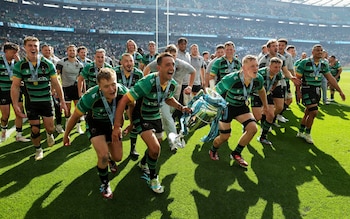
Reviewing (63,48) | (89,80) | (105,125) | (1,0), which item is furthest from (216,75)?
(1,0)

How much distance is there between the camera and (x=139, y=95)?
3.69 m

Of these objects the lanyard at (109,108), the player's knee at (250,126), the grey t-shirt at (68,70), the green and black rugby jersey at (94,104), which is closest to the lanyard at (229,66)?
the player's knee at (250,126)

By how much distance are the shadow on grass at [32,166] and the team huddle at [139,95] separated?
0.73 ft

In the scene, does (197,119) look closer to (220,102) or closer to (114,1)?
(220,102)

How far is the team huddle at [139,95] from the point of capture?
371 cm

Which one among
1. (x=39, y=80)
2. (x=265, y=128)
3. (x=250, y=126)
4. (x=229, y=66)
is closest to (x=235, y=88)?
(x=250, y=126)

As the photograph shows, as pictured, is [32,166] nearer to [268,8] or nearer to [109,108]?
[109,108]

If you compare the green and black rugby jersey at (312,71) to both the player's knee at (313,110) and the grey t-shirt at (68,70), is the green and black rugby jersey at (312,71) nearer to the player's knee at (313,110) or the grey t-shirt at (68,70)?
the player's knee at (313,110)

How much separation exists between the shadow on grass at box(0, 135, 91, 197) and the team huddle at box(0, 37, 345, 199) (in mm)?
222

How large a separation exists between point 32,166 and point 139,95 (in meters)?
2.83

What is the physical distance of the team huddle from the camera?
371 cm

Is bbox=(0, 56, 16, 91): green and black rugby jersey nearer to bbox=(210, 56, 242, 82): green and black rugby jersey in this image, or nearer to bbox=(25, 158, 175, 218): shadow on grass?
bbox=(25, 158, 175, 218): shadow on grass

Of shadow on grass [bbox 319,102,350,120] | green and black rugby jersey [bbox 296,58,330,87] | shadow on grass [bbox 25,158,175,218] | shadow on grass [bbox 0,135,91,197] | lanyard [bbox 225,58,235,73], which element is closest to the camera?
shadow on grass [bbox 25,158,175,218]

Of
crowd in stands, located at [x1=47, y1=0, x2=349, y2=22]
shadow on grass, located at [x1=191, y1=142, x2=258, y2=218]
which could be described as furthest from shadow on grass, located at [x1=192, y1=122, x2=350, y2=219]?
crowd in stands, located at [x1=47, y1=0, x2=349, y2=22]
